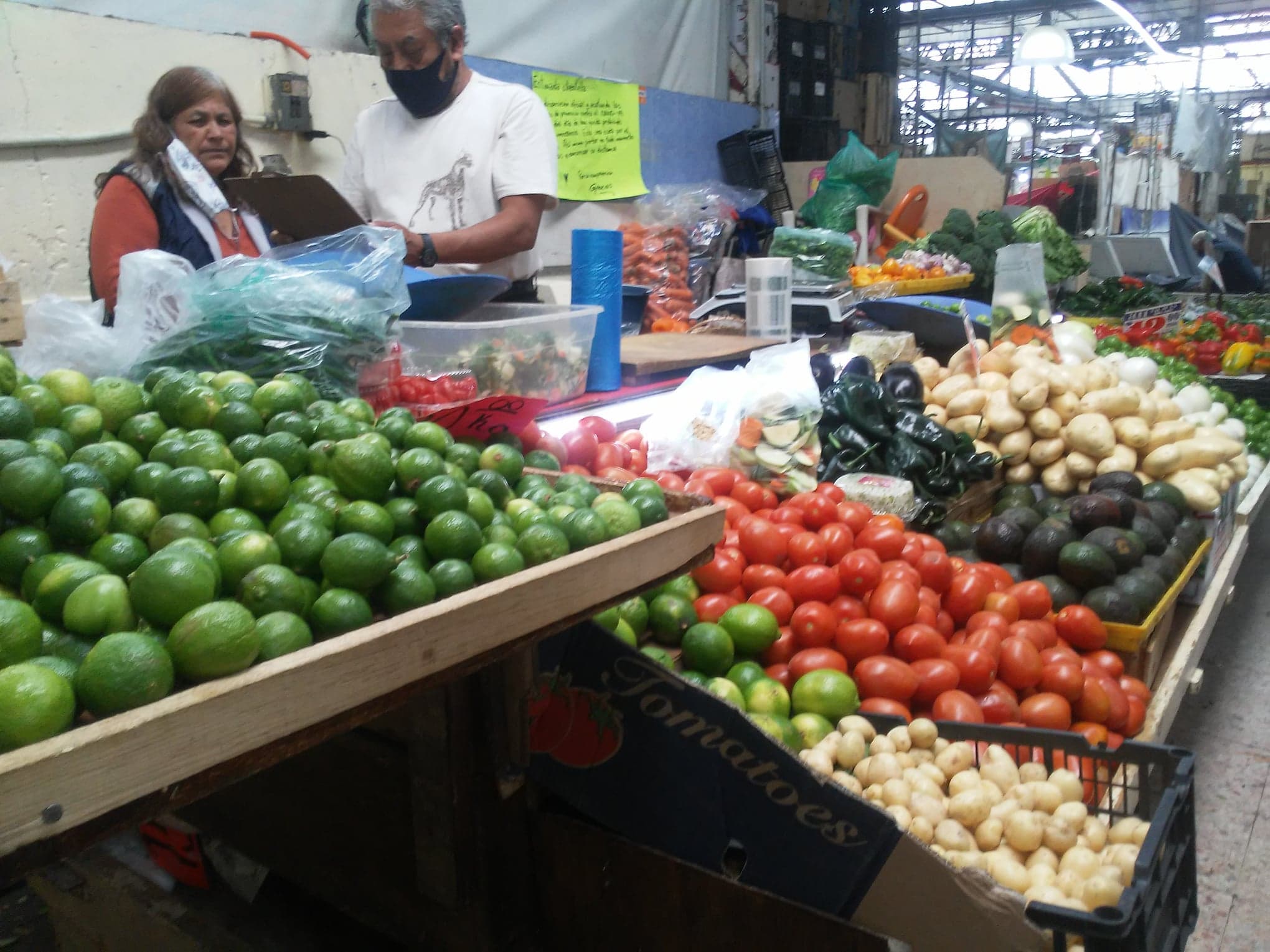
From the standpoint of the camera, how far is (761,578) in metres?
2.25

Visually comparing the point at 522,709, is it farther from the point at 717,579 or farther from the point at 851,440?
the point at 851,440

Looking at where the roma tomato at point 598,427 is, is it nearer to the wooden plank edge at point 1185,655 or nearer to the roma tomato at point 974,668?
the roma tomato at point 974,668

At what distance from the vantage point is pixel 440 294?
2.28 metres

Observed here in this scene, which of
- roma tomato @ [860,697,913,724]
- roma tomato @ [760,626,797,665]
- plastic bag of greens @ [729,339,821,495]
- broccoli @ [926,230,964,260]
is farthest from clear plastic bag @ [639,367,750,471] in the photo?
broccoli @ [926,230,964,260]

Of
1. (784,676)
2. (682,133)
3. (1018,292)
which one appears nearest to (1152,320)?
(1018,292)

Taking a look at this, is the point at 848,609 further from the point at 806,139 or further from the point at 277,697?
the point at 806,139

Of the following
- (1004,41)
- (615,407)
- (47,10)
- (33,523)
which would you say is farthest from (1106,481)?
(1004,41)

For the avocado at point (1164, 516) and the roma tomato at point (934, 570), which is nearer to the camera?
A: the roma tomato at point (934, 570)

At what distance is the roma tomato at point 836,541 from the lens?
2.38 m

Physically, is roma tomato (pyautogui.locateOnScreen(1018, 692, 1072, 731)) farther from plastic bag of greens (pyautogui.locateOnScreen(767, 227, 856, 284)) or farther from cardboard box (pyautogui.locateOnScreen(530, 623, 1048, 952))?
plastic bag of greens (pyautogui.locateOnScreen(767, 227, 856, 284))

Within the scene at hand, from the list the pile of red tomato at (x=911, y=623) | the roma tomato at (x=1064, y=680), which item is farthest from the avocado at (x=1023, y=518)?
the roma tomato at (x=1064, y=680)

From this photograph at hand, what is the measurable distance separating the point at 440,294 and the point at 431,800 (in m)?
1.23

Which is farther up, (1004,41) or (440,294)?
(1004,41)

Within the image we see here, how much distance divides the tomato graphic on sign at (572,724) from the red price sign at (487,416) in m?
0.46
